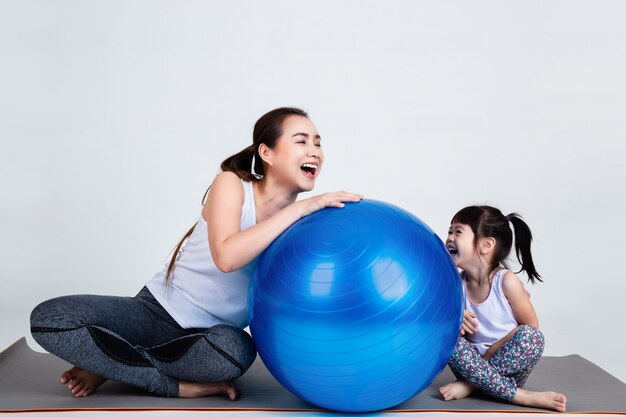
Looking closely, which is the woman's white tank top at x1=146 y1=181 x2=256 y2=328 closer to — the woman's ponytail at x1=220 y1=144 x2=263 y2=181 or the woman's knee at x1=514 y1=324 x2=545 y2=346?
→ the woman's ponytail at x1=220 y1=144 x2=263 y2=181

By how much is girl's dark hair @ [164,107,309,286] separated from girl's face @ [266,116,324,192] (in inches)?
1.4

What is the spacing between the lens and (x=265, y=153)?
331cm

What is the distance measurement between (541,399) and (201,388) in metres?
1.43

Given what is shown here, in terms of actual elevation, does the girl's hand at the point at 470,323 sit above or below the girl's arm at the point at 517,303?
below

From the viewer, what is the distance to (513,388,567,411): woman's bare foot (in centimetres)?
299

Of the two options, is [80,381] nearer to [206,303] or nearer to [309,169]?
[206,303]

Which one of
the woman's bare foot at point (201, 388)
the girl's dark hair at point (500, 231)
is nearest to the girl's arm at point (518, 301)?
the girl's dark hair at point (500, 231)

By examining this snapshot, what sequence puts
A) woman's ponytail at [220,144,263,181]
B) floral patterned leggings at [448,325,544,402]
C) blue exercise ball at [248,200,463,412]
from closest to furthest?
blue exercise ball at [248,200,463,412] → floral patterned leggings at [448,325,544,402] → woman's ponytail at [220,144,263,181]

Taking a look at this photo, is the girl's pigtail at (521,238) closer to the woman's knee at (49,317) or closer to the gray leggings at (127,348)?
the gray leggings at (127,348)

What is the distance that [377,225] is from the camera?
2.68 metres

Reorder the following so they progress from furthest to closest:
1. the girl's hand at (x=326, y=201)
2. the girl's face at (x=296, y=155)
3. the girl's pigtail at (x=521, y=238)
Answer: the girl's pigtail at (x=521, y=238), the girl's face at (x=296, y=155), the girl's hand at (x=326, y=201)

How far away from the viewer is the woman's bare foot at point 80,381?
3088 mm

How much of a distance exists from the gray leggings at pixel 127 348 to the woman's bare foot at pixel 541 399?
1142 millimetres

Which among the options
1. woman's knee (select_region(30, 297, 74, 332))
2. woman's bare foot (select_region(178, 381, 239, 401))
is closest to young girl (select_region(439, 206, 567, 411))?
woman's bare foot (select_region(178, 381, 239, 401))
